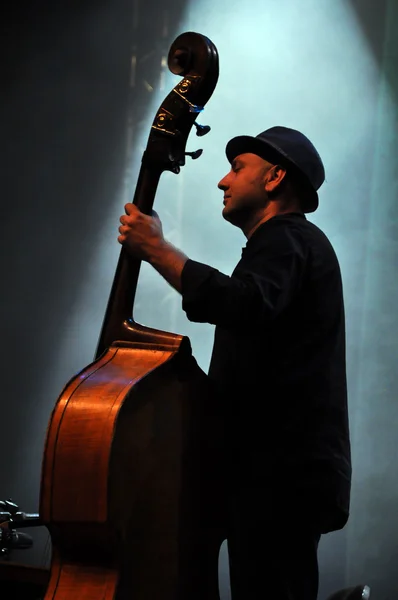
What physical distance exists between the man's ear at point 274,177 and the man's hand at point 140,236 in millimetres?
292

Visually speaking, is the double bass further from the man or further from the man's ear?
the man's ear

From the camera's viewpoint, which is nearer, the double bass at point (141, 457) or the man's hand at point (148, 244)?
the double bass at point (141, 457)

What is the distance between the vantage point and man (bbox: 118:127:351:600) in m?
1.36

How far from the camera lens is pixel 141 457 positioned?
1245 mm

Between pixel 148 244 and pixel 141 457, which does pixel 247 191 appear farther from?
pixel 141 457

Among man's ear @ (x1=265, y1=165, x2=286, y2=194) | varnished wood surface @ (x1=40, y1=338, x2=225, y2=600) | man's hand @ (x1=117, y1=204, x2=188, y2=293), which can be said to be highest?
man's ear @ (x1=265, y1=165, x2=286, y2=194)

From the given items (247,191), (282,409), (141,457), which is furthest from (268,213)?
(141,457)

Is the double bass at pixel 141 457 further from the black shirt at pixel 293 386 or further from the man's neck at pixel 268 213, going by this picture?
the man's neck at pixel 268 213

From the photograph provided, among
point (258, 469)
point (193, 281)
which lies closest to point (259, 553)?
point (258, 469)

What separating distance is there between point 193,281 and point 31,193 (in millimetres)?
1957

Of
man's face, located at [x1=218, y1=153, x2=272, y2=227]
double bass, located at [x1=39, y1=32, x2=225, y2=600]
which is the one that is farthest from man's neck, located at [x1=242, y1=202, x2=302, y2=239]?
double bass, located at [x1=39, y1=32, x2=225, y2=600]

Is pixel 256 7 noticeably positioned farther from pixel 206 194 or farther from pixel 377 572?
pixel 377 572

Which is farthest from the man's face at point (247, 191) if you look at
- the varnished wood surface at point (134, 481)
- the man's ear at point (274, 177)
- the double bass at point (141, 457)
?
the varnished wood surface at point (134, 481)

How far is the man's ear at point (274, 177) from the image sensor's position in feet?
5.00
